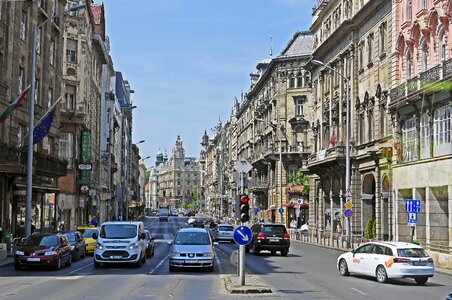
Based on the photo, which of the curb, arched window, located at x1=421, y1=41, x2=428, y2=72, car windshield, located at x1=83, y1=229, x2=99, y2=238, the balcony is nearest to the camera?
the curb

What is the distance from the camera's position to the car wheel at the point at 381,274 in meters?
23.0

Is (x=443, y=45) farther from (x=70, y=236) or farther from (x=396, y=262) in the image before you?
(x=70, y=236)

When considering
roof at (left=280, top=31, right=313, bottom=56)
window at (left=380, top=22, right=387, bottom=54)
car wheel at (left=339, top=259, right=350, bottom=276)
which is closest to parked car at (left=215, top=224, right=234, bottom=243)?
window at (left=380, top=22, right=387, bottom=54)

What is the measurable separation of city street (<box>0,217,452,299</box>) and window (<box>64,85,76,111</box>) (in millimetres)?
34330

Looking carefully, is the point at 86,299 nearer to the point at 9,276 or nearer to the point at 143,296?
the point at 143,296

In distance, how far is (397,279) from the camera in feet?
81.1

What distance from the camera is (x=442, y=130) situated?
36.7 meters

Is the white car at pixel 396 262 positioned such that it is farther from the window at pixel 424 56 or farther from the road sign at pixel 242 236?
the window at pixel 424 56

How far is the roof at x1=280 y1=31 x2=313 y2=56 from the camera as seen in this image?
8919 centimetres

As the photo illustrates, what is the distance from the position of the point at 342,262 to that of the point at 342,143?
98.9 ft

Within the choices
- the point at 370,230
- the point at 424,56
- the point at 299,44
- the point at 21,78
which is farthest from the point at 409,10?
the point at 299,44

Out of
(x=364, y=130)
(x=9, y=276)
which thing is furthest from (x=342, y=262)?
(x=364, y=130)

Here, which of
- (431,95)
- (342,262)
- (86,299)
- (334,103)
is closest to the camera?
(86,299)

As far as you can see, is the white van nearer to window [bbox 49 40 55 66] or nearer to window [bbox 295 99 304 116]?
window [bbox 49 40 55 66]
